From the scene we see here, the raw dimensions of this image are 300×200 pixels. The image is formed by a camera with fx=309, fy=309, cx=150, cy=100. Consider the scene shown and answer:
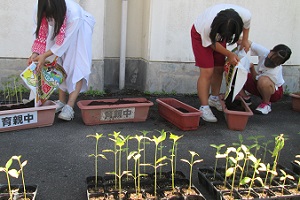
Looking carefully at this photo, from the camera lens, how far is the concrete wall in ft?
14.1

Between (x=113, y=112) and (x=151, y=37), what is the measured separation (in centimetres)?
172

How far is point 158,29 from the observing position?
458 cm

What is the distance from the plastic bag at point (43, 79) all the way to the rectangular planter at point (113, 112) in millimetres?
337

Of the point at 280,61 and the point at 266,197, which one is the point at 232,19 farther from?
the point at 266,197

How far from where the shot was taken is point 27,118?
9.89 feet

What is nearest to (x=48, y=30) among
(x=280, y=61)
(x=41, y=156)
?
(x=41, y=156)

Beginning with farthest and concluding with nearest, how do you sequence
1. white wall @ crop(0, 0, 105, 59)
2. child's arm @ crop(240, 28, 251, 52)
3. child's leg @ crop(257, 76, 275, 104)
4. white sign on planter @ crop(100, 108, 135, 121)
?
white wall @ crop(0, 0, 105, 59), child's leg @ crop(257, 76, 275, 104), child's arm @ crop(240, 28, 251, 52), white sign on planter @ crop(100, 108, 135, 121)

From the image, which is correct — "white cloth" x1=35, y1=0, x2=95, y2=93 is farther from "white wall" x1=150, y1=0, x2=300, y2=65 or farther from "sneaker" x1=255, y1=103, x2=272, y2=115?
"sneaker" x1=255, y1=103, x2=272, y2=115

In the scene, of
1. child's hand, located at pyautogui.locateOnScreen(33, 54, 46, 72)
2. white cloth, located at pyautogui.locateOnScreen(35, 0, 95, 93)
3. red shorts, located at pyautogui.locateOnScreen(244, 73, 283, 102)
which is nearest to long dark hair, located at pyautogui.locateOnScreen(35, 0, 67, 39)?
white cloth, located at pyautogui.locateOnScreen(35, 0, 95, 93)

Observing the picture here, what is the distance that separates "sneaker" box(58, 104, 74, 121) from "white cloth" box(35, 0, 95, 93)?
0.21m

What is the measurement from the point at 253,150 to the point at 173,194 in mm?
1260

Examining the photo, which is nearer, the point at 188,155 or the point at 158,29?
the point at 188,155

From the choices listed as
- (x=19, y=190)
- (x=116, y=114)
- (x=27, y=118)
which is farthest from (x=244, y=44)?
(x=19, y=190)

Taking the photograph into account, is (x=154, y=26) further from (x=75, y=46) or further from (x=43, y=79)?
(x=43, y=79)
